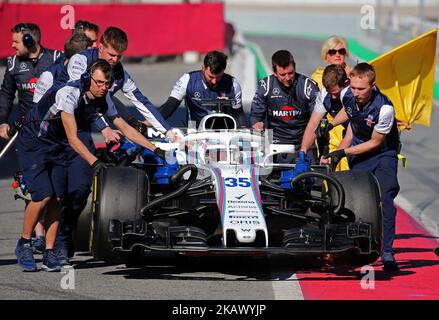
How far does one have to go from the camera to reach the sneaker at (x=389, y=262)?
9.96 meters

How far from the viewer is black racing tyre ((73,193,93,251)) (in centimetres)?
1019

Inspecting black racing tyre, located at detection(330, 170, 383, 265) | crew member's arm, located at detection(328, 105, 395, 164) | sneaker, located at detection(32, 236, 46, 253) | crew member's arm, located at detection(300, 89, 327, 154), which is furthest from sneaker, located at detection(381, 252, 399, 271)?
sneaker, located at detection(32, 236, 46, 253)

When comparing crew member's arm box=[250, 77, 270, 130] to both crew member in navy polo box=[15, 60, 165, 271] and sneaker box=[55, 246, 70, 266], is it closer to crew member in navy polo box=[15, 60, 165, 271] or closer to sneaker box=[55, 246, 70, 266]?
crew member in navy polo box=[15, 60, 165, 271]

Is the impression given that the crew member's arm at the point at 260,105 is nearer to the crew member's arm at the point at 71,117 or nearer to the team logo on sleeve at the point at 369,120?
the team logo on sleeve at the point at 369,120

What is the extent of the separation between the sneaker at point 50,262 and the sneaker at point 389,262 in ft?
8.41

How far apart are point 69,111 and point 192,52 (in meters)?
28.1

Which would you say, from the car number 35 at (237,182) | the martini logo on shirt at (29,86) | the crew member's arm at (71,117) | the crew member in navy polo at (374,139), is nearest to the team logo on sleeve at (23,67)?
the martini logo on shirt at (29,86)

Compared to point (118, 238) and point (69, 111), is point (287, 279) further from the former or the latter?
point (69, 111)

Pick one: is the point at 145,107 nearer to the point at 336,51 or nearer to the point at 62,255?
the point at 62,255

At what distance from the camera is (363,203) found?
9.52 metres

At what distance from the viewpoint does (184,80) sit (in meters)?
12.2

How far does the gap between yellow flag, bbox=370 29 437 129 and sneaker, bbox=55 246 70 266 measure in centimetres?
397
